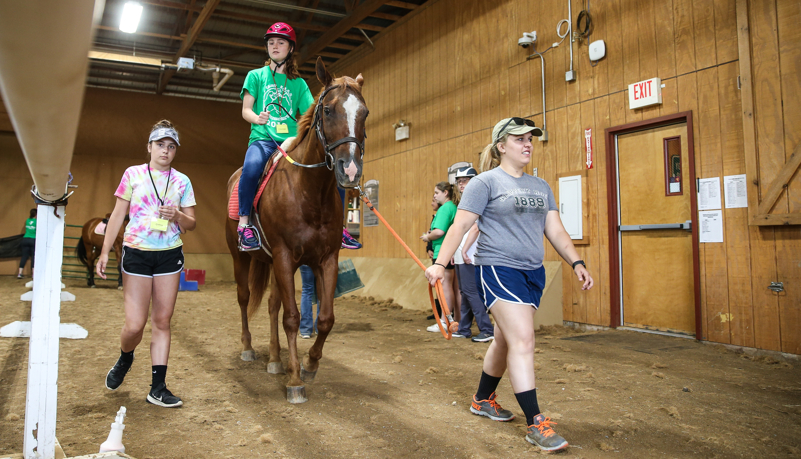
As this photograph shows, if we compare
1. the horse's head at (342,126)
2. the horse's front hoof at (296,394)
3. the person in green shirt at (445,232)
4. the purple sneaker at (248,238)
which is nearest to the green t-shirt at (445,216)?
the person in green shirt at (445,232)

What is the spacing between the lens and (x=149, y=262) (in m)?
3.10

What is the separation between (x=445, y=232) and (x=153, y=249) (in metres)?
3.77

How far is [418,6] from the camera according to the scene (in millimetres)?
10047

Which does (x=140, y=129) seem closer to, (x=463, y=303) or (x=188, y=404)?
(x=463, y=303)

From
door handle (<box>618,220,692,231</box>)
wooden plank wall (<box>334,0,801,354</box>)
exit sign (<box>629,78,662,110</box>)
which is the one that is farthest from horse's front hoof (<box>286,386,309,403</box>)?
exit sign (<box>629,78,662,110</box>)

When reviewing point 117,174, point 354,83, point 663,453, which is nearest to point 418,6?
point 354,83

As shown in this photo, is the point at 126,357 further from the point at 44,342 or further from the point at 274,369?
the point at 44,342

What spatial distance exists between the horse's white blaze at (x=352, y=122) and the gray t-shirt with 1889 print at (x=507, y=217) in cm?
73

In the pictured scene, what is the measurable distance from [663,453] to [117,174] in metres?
16.7

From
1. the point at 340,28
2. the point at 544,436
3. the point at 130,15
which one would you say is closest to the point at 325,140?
the point at 544,436

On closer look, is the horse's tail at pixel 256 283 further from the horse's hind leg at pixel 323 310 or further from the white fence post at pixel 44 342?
the white fence post at pixel 44 342

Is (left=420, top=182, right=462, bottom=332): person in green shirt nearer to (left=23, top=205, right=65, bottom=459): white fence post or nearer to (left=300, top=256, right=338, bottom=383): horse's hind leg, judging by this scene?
(left=300, top=256, right=338, bottom=383): horse's hind leg

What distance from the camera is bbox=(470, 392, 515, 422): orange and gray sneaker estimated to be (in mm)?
2990

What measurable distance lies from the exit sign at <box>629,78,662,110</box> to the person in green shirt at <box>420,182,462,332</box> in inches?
92.8
